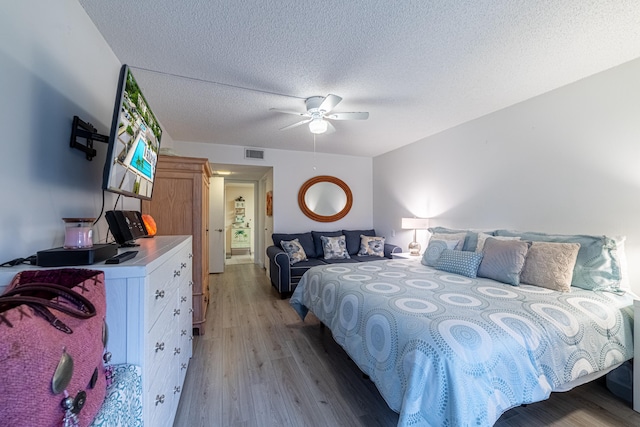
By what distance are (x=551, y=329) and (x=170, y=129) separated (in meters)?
4.26

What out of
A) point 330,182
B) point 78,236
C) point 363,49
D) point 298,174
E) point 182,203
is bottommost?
point 78,236

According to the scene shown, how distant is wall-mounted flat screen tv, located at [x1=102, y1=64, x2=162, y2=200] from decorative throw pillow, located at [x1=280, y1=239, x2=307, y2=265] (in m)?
2.42

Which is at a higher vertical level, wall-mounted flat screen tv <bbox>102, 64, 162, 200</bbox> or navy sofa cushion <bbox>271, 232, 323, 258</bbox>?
wall-mounted flat screen tv <bbox>102, 64, 162, 200</bbox>

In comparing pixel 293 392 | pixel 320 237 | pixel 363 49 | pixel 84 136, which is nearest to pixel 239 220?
pixel 320 237

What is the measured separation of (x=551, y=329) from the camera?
1423 mm

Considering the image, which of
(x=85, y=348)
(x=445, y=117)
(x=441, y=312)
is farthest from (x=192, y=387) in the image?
(x=445, y=117)

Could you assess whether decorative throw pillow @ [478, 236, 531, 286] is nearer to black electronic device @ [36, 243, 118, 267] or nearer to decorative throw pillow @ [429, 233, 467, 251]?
decorative throw pillow @ [429, 233, 467, 251]

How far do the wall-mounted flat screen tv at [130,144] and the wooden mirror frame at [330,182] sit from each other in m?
3.09

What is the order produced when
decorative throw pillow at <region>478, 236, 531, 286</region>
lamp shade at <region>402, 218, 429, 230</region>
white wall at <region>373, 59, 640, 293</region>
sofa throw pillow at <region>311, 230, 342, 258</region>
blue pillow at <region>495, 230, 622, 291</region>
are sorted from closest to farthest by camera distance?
1. blue pillow at <region>495, 230, 622, 291</region>
2. white wall at <region>373, 59, 640, 293</region>
3. decorative throw pillow at <region>478, 236, 531, 286</region>
4. lamp shade at <region>402, 218, 429, 230</region>
5. sofa throw pillow at <region>311, 230, 342, 258</region>

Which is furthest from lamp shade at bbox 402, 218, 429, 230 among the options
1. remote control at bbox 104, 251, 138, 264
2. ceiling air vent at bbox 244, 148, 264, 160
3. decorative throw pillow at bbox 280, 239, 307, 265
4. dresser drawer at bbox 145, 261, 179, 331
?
remote control at bbox 104, 251, 138, 264

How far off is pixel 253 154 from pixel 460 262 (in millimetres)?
3477

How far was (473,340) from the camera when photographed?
1.25 meters

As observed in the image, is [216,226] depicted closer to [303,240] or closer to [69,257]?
[303,240]

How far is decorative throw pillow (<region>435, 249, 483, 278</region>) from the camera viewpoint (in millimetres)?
2369
